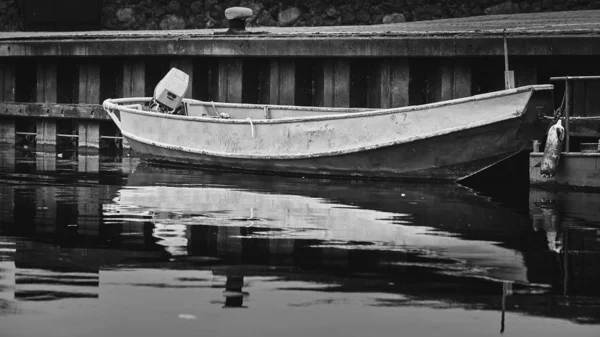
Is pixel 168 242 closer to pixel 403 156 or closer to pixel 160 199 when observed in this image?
pixel 160 199

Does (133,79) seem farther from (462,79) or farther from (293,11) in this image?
(462,79)

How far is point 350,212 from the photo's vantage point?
1096 cm

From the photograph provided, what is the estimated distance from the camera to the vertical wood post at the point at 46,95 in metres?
21.8

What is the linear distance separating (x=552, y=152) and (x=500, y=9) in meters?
8.47

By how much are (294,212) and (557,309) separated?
16.3ft

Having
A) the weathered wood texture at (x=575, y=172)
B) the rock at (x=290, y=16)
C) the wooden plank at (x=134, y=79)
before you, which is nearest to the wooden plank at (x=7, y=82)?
the wooden plank at (x=134, y=79)

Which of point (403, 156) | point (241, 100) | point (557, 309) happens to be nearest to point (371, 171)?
point (403, 156)

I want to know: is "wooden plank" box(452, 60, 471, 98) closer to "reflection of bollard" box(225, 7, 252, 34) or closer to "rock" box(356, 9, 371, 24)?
"reflection of bollard" box(225, 7, 252, 34)

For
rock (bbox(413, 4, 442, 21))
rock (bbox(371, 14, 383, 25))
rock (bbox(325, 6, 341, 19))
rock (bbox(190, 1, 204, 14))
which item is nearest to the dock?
rock (bbox(413, 4, 442, 21))

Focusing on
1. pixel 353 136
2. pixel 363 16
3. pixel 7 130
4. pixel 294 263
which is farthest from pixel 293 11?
pixel 294 263

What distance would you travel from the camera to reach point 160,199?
12.0 meters

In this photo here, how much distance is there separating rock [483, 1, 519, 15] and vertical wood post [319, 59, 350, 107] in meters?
5.19

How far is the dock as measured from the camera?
15742mm

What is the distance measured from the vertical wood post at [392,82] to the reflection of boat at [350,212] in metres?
2.21
